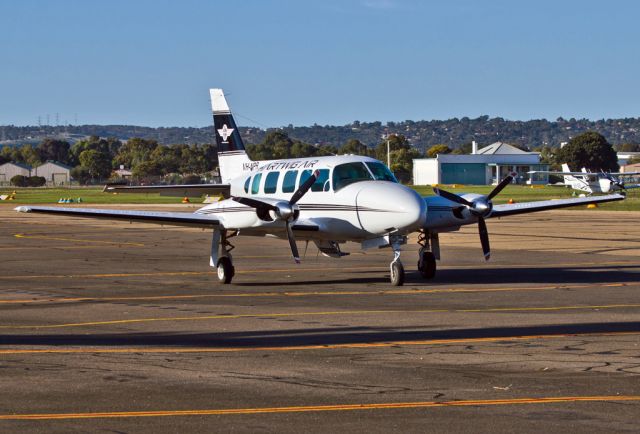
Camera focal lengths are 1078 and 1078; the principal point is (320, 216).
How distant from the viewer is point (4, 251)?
39938 mm

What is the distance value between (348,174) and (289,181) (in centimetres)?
188

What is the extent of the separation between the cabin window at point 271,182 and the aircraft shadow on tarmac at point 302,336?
34.7 feet

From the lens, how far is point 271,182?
1126 inches

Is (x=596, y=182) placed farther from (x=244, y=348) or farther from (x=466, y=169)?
(x=244, y=348)

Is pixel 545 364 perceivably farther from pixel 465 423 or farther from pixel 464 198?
pixel 464 198

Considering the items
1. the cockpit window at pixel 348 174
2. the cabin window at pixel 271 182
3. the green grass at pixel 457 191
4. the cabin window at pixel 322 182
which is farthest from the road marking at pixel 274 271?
the green grass at pixel 457 191

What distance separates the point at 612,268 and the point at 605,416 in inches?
792

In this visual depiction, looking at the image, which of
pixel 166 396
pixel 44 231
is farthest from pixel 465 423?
pixel 44 231

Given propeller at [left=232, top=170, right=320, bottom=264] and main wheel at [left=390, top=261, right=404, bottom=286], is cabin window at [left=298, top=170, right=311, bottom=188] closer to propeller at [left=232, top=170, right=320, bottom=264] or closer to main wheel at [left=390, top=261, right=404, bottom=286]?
propeller at [left=232, top=170, right=320, bottom=264]

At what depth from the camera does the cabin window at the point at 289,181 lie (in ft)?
90.7

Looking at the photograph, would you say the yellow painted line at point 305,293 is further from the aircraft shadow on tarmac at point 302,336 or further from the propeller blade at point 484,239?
the aircraft shadow on tarmac at point 302,336

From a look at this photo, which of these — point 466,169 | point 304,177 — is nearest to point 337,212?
point 304,177

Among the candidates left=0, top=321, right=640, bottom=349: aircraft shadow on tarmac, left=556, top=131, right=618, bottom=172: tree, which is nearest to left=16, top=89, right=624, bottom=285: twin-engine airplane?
left=0, top=321, right=640, bottom=349: aircraft shadow on tarmac

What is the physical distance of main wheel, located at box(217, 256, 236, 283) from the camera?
89.5 ft
